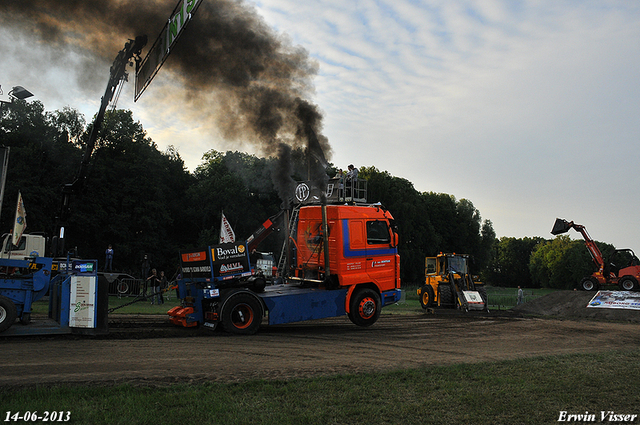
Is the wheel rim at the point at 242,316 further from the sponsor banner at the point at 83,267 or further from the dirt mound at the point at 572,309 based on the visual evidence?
the dirt mound at the point at 572,309

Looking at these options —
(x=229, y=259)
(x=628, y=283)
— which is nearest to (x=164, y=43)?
(x=229, y=259)

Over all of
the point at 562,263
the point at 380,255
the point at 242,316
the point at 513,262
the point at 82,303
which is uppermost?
the point at 513,262

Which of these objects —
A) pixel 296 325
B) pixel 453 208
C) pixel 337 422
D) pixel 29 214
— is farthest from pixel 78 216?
pixel 453 208

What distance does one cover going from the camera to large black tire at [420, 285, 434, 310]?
68.7 feet

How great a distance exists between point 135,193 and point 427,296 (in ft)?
106

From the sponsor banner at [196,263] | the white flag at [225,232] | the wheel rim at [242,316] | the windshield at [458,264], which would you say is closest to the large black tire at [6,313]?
the sponsor banner at [196,263]

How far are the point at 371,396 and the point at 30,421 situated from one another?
3917 mm

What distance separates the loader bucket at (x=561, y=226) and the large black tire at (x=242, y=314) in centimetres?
1892

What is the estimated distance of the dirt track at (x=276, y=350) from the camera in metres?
7.12

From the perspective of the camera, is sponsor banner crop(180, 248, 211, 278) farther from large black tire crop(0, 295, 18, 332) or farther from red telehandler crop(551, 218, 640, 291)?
red telehandler crop(551, 218, 640, 291)

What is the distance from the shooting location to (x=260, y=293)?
12.3 meters

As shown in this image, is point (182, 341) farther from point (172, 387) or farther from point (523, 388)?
point (523, 388)

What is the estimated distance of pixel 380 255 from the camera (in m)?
13.8

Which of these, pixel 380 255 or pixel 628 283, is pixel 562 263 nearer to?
pixel 628 283
